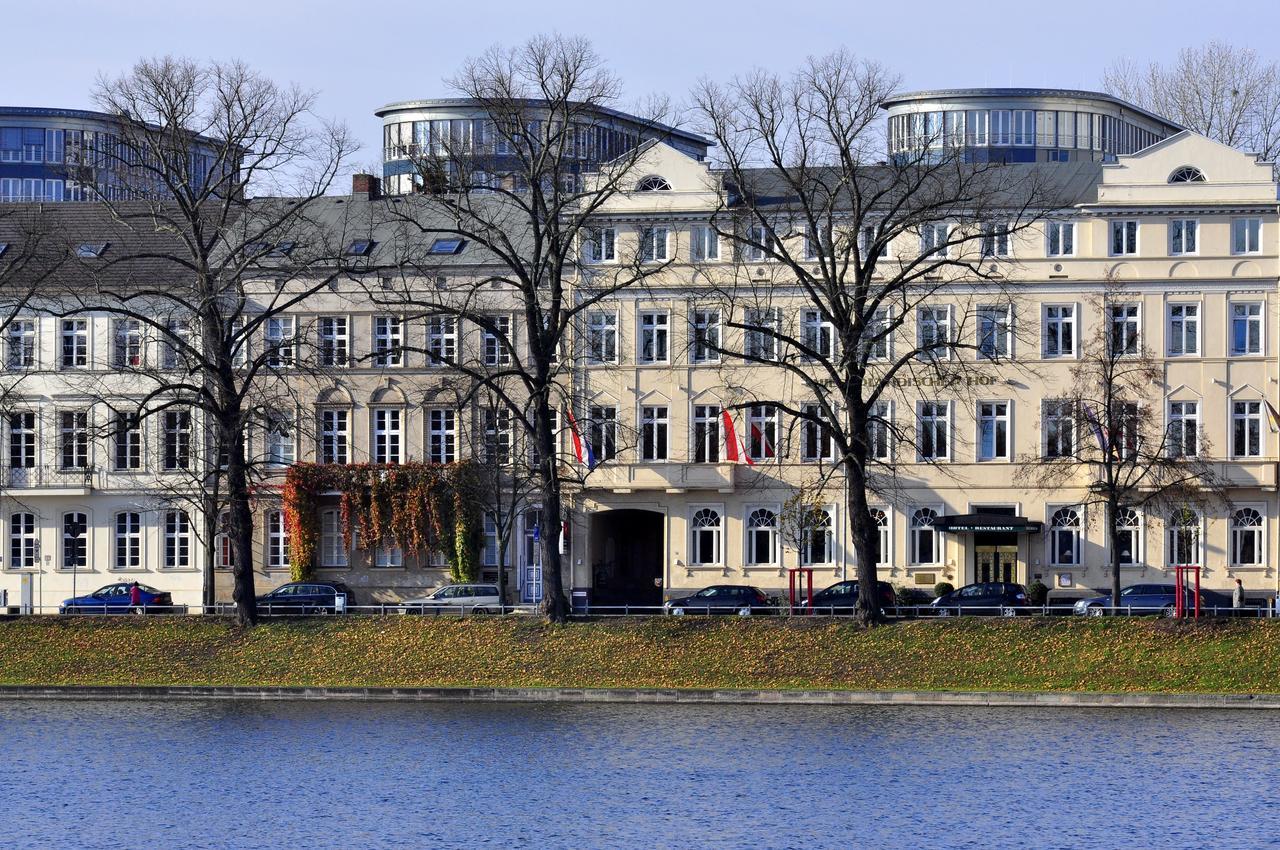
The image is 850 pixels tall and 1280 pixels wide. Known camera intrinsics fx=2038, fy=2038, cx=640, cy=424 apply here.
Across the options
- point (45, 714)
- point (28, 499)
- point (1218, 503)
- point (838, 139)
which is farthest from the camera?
point (28, 499)

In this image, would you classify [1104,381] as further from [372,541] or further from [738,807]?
[738,807]

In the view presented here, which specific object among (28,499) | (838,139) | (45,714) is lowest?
(45,714)

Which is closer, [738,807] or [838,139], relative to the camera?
[738,807]

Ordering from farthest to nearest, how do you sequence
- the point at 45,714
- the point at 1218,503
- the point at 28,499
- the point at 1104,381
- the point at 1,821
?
the point at 28,499
the point at 1218,503
the point at 1104,381
the point at 45,714
the point at 1,821

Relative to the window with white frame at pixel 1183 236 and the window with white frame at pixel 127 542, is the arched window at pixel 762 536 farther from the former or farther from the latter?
the window with white frame at pixel 127 542

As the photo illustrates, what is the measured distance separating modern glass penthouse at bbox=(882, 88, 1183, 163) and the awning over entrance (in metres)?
54.2

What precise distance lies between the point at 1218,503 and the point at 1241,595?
20.0 feet

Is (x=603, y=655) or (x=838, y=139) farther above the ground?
(x=838, y=139)

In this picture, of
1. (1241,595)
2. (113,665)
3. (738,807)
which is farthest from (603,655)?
(1241,595)

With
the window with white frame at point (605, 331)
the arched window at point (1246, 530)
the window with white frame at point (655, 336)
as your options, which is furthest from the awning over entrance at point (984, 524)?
the window with white frame at point (605, 331)

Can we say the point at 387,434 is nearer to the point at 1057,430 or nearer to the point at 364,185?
the point at 364,185

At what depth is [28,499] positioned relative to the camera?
75.7 meters

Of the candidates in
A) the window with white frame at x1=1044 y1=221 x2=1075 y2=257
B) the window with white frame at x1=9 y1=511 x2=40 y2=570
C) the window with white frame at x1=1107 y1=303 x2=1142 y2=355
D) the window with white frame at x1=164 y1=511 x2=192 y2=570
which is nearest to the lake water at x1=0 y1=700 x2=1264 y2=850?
the window with white frame at x1=1107 y1=303 x2=1142 y2=355

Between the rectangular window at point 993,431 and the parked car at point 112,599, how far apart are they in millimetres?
28863
